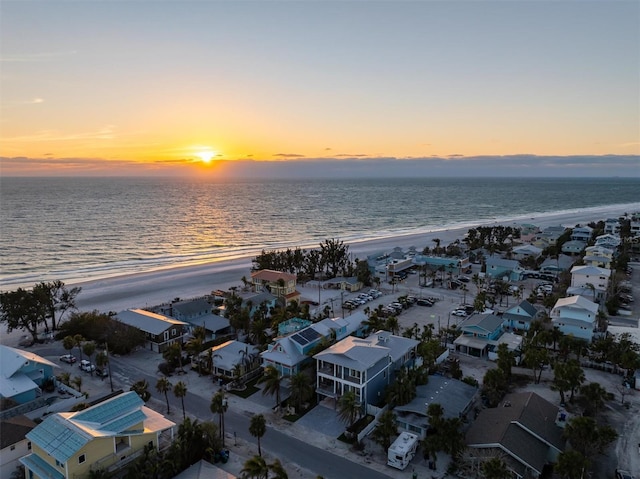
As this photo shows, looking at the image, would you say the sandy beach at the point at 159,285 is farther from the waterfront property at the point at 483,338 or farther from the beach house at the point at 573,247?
the beach house at the point at 573,247

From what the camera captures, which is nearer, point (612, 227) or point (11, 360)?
point (11, 360)

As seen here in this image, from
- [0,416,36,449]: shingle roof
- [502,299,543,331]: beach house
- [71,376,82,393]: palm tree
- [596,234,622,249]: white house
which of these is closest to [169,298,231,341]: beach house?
[71,376,82,393]: palm tree

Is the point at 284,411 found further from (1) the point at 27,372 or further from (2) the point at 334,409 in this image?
(1) the point at 27,372

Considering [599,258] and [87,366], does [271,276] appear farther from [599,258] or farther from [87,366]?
[599,258]

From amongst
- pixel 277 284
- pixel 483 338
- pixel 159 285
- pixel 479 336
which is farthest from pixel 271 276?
pixel 483 338

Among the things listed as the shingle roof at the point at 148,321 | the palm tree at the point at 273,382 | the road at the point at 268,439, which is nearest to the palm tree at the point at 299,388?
the palm tree at the point at 273,382

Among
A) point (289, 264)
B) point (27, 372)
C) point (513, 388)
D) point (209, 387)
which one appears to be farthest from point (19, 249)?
point (513, 388)
